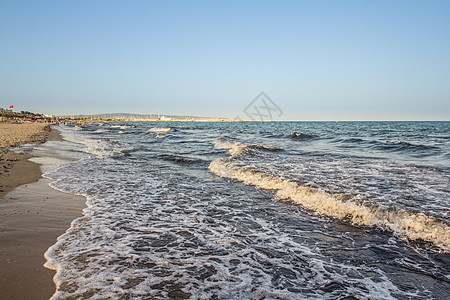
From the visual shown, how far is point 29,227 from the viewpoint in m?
4.25

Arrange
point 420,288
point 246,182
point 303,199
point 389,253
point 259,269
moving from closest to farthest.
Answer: point 420,288 < point 259,269 < point 389,253 < point 303,199 < point 246,182

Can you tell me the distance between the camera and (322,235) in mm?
4543

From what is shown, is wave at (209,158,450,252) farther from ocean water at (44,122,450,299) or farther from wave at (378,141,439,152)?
wave at (378,141,439,152)

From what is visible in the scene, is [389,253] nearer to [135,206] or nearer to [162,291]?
[162,291]

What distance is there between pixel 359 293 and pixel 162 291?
215cm

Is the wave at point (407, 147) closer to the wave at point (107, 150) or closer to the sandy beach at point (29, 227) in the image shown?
the wave at point (107, 150)

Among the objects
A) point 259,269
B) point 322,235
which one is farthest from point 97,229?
point 322,235

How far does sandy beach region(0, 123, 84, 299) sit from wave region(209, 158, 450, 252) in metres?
4.98

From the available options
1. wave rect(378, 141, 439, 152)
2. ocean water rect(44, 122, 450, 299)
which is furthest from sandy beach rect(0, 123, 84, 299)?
wave rect(378, 141, 439, 152)

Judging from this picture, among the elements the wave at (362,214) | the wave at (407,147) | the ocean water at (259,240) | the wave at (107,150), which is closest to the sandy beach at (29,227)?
the ocean water at (259,240)

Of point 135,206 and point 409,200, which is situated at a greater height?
point 409,200

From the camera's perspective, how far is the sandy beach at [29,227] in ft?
8.91

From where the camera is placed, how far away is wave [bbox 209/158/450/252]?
14.8ft

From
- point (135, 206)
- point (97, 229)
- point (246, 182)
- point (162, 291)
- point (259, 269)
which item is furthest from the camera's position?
point (246, 182)
